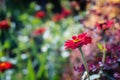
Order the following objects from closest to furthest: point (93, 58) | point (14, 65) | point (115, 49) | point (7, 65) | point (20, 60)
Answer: point (115, 49) → point (93, 58) → point (7, 65) → point (20, 60) → point (14, 65)

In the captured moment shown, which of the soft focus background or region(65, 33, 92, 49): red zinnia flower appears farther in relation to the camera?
the soft focus background

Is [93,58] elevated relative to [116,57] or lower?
elevated

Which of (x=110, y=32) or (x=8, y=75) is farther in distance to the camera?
(x=8, y=75)

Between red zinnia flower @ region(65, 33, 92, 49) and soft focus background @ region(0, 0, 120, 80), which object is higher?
soft focus background @ region(0, 0, 120, 80)

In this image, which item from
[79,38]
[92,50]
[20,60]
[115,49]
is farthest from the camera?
[20,60]

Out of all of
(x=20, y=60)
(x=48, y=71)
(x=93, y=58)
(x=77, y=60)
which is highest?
(x=20, y=60)

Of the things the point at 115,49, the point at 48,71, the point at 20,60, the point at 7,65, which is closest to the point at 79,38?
the point at 115,49

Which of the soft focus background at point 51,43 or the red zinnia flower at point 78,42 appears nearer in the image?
the red zinnia flower at point 78,42

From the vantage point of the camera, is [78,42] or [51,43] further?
Result: [51,43]

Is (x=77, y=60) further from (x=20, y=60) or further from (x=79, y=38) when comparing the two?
(x=79, y=38)

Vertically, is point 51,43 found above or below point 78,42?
above

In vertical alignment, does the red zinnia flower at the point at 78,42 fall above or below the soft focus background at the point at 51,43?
below
